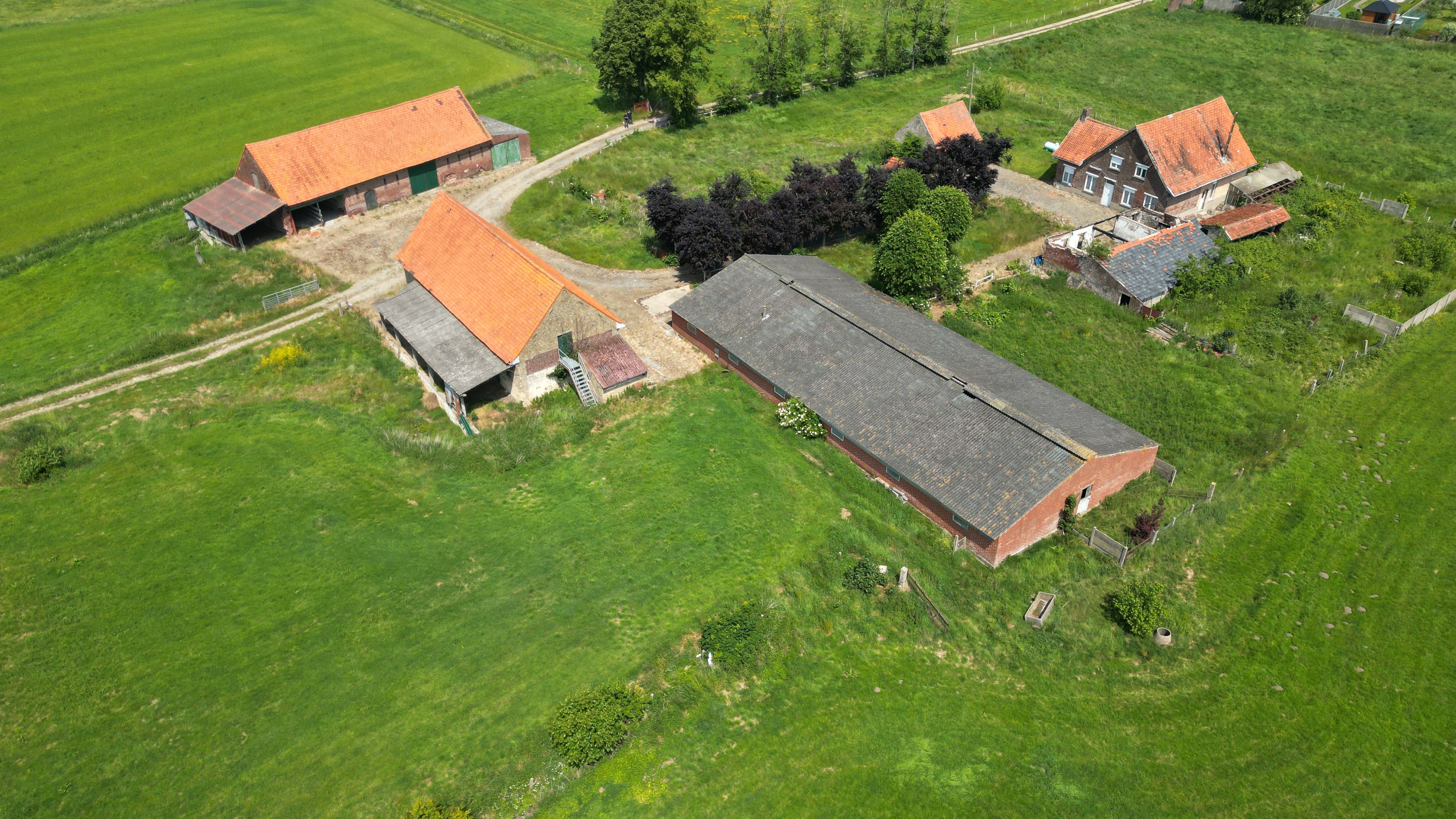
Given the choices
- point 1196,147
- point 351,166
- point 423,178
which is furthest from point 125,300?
point 1196,147

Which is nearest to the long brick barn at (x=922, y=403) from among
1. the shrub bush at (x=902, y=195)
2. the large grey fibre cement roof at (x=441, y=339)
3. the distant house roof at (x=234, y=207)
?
the shrub bush at (x=902, y=195)

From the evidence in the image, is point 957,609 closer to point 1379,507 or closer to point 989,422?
point 989,422

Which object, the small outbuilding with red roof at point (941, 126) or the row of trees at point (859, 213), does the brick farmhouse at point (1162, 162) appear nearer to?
the row of trees at point (859, 213)

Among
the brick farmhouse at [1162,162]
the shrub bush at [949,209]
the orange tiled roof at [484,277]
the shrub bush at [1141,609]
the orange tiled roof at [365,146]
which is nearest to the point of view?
the shrub bush at [1141,609]

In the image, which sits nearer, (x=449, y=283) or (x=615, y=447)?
(x=615, y=447)

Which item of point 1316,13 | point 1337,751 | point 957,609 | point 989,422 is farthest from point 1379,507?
point 1316,13

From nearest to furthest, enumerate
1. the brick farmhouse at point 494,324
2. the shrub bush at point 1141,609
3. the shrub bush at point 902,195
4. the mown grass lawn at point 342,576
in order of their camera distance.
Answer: the mown grass lawn at point 342,576 < the shrub bush at point 1141,609 < the brick farmhouse at point 494,324 < the shrub bush at point 902,195

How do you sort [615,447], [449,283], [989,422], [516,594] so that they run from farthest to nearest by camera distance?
[449,283] → [615,447] → [989,422] → [516,594]
